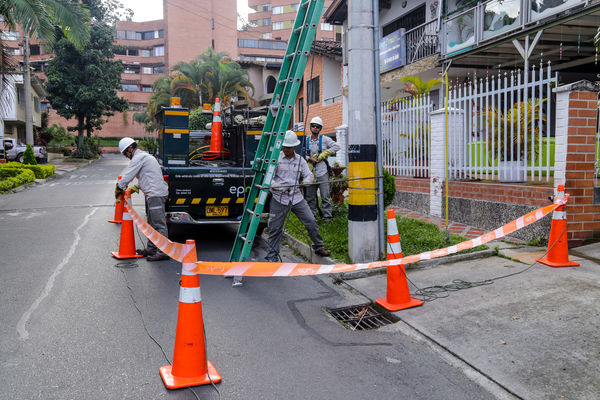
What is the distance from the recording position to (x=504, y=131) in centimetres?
798

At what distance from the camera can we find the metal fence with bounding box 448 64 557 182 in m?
7.33

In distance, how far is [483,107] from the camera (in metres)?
8.65

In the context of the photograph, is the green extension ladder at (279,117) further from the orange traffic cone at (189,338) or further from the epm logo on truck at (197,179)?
the orange traffic cone at (189,338)

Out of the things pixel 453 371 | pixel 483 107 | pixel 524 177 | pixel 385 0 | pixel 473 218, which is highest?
pixel 385 0

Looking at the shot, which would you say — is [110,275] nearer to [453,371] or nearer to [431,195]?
[453,371]

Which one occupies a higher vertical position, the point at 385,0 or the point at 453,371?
the point at 385,0

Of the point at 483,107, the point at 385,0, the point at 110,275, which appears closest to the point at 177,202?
the point at 110,275

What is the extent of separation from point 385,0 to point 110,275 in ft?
58.0

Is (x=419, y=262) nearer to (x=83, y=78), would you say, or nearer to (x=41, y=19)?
(x=41, y=19)

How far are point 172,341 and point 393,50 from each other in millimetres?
17110

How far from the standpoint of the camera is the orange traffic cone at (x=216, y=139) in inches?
365

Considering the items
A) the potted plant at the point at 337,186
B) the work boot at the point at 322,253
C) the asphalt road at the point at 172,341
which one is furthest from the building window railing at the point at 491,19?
the asphalt road at the point at 172,341

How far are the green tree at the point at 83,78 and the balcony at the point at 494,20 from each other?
105ft

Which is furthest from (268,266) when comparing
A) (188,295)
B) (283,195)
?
(283,195)
